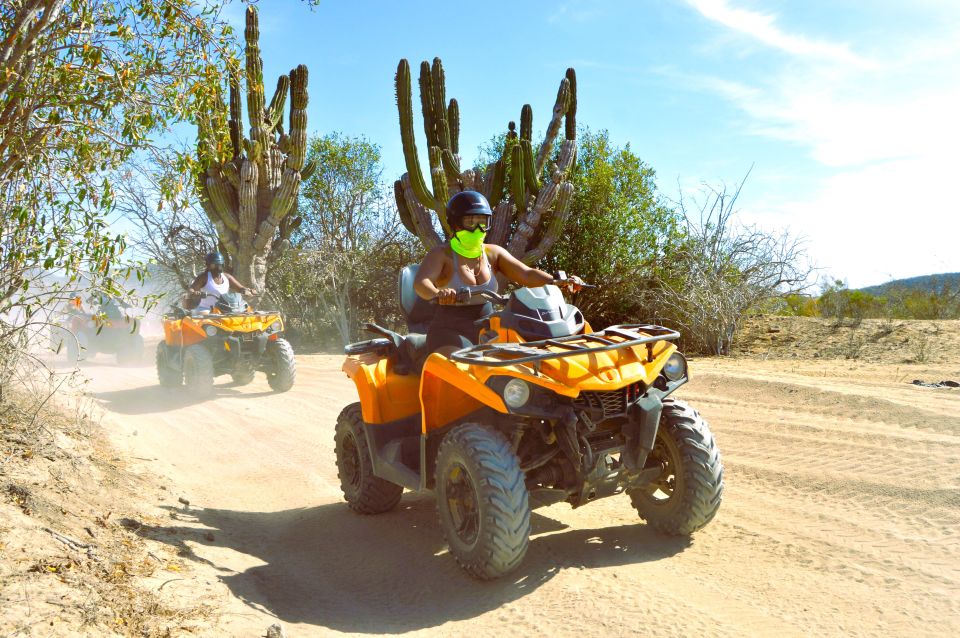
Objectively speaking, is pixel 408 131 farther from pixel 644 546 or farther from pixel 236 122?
pixel 644 546

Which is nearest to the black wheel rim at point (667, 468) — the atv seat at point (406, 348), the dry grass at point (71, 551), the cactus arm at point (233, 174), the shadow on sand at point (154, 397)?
the atv seat at point (406, 348)

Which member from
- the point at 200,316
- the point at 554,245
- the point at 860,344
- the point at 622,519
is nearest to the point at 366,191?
the point at 554,245

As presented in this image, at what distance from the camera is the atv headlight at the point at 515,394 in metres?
3.73

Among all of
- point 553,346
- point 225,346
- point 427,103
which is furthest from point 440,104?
point 553,346

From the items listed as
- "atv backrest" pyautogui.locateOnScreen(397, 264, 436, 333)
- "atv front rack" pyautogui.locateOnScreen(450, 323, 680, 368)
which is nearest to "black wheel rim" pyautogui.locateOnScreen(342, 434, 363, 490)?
"atv backrest" pyautogui.locateOnScreen(397, 264, 436, 333)

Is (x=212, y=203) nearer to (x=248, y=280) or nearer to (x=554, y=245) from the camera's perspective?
(x=248, y=280)

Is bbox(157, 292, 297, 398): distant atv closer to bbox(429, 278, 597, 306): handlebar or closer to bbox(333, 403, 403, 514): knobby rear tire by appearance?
bbox(333, 403, 403, 514): knobby rear tire

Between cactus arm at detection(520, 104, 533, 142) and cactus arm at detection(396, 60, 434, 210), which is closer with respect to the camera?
cactus arm at detection(396, 60, 434, 210)

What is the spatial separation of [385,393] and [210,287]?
7.52 meters

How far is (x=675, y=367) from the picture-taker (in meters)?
4.33

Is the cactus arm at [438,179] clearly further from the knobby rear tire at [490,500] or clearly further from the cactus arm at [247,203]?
the knobby rear tire at [490,500]

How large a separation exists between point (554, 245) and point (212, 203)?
8528 mm

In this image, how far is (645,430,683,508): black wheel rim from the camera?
4.29 meters

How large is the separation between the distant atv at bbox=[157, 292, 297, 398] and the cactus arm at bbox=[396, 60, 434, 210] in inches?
244
